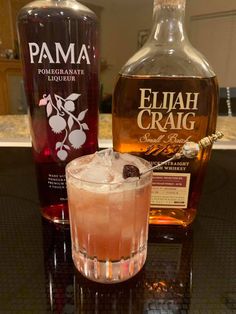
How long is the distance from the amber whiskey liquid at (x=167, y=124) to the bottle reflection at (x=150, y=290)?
88 millimetres

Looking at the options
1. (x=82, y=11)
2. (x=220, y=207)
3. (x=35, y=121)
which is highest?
(x=82, y=11)

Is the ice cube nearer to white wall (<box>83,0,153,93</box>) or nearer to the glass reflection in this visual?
the glass reflection

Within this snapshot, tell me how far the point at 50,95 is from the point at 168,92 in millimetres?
158

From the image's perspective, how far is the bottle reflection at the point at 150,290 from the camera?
307mm

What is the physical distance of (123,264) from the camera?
0.35 metres

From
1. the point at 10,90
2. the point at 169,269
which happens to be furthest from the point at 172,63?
the point at 10,90

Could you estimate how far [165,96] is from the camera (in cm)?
42

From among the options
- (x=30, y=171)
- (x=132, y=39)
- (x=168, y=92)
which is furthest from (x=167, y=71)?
(x=132, y=39)

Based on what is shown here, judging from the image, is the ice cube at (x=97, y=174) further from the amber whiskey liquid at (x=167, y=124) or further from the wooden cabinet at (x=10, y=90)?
the wooden cabinet at (x=10, y=90)

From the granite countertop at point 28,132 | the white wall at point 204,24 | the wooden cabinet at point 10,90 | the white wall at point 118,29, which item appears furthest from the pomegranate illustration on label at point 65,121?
the wooden cabinet at point 10,90

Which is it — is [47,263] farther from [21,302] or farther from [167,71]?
[167,71]

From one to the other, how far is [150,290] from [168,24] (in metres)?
0.34

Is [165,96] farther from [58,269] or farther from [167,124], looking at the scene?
[58,269]

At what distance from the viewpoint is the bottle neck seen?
1.34 feet
